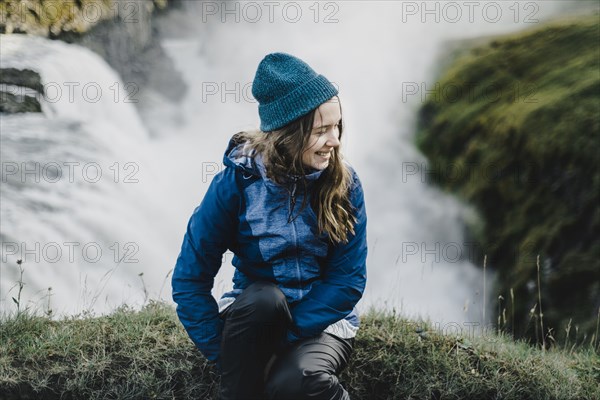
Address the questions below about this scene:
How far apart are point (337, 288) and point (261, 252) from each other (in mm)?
420

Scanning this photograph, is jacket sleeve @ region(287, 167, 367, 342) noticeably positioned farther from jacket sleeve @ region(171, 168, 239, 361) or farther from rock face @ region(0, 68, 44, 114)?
rock face @ region(0, 68, 44, 114)

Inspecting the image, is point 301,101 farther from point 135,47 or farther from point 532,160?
point 135,47

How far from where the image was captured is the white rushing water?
22.3 feet

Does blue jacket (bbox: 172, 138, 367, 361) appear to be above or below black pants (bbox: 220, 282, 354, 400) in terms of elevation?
above

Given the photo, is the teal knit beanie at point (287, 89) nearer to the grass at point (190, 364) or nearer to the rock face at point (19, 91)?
the grass at point (190, 364)

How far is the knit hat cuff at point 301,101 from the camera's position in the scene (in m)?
3.01

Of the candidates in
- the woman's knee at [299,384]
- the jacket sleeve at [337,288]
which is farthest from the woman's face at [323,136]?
the woman's knee at [299,384]

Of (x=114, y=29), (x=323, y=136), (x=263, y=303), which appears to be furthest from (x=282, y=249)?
(x=114, y=29)

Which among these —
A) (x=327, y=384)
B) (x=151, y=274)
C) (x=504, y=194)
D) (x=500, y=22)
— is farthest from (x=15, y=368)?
(x=500, y=22)

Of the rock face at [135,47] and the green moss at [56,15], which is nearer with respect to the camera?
the green moss at [56,15]

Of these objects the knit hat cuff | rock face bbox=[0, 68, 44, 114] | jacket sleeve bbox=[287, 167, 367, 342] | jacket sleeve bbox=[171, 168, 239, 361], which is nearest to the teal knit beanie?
the knit hat cuff

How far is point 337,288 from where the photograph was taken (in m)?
3.24

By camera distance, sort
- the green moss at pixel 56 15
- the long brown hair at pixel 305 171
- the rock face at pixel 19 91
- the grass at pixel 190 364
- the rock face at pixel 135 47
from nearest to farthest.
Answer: the long brown hair at pixel 305 171
the grass at pixel 190 364
the rock face at pixel 19 91
the green moss at pixel 56 15
the rock face at pixel 135 47

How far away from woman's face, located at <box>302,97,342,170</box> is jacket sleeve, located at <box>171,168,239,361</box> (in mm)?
401
